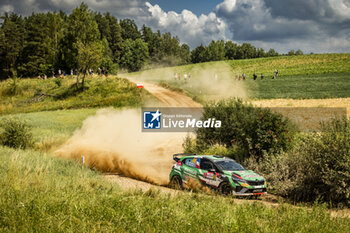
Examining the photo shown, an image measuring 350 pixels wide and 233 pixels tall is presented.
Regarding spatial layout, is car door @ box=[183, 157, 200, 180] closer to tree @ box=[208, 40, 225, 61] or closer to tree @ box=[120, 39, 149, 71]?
tree @ box=[120, 39, 149, 71]

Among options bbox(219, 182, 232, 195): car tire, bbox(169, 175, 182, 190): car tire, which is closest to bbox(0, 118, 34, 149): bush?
bbox(169, 175, 182, 190): car tire

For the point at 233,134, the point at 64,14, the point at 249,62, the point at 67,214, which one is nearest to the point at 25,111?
the point at 233,134

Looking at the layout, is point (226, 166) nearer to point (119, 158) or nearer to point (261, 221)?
point (261, 221)

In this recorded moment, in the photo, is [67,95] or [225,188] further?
[67,95]

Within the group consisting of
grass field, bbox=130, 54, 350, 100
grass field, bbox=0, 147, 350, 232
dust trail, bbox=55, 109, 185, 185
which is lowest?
dust trail, bbox=55, 109, 185, 185

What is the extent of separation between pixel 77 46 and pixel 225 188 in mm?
48130

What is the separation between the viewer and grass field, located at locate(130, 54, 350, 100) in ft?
143

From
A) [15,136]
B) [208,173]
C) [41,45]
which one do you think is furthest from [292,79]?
[41,45]

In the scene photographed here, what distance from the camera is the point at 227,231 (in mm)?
6273

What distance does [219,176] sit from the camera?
1270cm

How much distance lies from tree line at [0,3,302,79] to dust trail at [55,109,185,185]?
18290 mm

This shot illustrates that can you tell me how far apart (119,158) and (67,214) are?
546 inches

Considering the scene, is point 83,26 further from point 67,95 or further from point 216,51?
point 216,51

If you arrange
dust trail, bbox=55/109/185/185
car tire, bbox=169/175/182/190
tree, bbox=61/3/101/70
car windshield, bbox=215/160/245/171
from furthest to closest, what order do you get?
tree, bbox=61/3/101/70 → dust trail, bbox=55/109/185/185 → car tire, bbox=169/175/182/190 → car windshield, bbox=215/160/245/171
